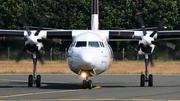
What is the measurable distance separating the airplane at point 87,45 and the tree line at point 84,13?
107 ft

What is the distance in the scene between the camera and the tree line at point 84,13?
199 ft

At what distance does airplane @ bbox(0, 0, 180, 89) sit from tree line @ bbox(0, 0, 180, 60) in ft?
107

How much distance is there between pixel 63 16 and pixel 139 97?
4347 cm

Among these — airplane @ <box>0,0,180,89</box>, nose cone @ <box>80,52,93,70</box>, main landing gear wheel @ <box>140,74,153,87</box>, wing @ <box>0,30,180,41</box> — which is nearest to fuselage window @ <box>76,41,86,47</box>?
airplane @ <box>0,0,180,89</box>

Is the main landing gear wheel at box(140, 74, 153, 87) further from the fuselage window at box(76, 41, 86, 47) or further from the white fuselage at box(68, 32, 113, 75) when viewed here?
the fuselage window at box(76, 41, 86, 47)

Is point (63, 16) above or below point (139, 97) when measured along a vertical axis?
above

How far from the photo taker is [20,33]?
1085 inches

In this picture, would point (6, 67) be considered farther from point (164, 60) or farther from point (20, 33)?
point (20, 33)

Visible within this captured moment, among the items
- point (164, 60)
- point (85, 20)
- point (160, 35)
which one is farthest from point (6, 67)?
point (160, 35)

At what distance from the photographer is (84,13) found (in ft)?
209

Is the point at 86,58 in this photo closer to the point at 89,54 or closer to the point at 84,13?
the point at 89,54

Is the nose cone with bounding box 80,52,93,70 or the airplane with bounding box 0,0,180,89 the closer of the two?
the nose cone with bounding box 80,52,93,70

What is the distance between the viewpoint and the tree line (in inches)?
2386

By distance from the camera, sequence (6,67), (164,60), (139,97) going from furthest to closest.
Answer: (164,60)
(6,67)
(139,97)
